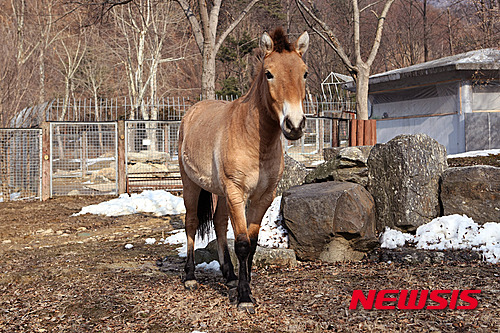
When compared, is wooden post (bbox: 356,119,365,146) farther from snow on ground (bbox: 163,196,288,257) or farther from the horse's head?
the horse's head

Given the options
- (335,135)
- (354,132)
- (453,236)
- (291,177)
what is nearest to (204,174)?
(453,236)

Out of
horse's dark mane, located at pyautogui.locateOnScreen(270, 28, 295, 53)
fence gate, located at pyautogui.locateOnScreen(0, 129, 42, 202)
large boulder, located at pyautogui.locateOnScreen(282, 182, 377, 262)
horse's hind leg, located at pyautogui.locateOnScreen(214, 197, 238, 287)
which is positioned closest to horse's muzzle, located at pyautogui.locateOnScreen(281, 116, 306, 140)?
horse's dark mane, located at pyautogui.locateOnScreen(270, 28, 295, 53)

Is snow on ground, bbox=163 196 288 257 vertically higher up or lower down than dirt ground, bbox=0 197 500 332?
higher up

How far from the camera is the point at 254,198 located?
4.50m

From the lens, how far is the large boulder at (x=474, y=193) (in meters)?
6.23

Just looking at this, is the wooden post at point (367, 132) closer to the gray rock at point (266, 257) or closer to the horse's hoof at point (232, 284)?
the gray rock at point (266, 257)

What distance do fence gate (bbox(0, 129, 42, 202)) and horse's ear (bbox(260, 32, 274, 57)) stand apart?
11.8 m

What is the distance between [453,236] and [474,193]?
28.4 inches

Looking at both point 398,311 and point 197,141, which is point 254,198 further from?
point 398,311

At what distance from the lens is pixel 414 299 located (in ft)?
13.9

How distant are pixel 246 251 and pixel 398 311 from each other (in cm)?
148

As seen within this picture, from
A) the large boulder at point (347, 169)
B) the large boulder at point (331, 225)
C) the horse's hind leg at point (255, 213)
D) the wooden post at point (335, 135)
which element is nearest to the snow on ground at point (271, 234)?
the large boulder at point (331, 225)

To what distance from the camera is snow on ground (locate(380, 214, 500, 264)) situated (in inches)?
229

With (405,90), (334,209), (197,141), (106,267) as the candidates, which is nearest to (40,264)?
(106,267)
